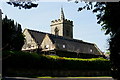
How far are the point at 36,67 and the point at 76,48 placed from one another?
35.5 meters

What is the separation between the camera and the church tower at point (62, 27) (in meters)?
99.7

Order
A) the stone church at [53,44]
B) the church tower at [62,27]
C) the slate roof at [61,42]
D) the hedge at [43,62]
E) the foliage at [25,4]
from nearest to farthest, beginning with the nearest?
1. the foliage at [25,4]
2. the hedge at [43,62]
3. the stone church at [53,44]
4. the slate roof at [61,42]
5. the church tower at [62,27]

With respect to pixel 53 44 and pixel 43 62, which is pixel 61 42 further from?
pixel 43 62

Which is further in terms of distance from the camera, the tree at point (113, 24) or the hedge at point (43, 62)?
the hedge at point (43, 62)

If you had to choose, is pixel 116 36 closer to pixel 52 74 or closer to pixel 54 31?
pixel 52 74

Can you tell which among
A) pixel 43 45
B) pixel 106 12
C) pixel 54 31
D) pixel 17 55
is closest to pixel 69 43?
pixel 43 45

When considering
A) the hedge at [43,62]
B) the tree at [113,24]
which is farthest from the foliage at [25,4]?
the hedge at [43,62]

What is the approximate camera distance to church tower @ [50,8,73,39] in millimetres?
99706

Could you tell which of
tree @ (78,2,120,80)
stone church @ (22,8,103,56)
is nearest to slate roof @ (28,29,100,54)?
stone church @ (22,8,103,56)

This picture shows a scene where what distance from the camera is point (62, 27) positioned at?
99.2 metres

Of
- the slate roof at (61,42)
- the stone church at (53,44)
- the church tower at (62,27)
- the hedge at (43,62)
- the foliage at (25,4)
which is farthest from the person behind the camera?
the church tower at (62,27)

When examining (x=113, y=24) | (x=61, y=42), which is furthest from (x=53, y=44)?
(x=113, y=24)

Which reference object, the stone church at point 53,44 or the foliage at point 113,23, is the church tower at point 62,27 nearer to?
the stone church at point 53,44

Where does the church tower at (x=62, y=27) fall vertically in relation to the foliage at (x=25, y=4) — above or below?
above
